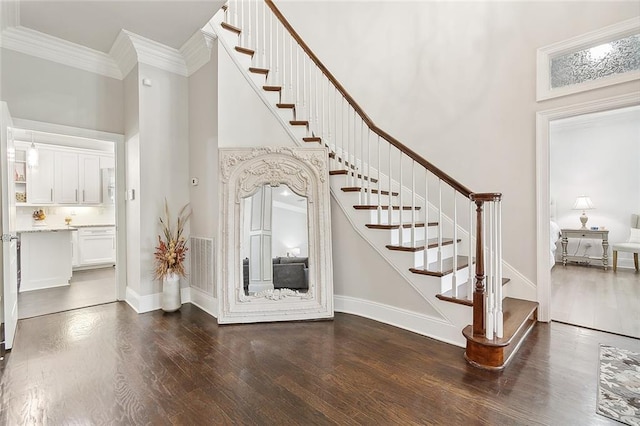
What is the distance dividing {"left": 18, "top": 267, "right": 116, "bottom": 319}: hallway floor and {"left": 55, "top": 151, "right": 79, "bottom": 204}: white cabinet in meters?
1.87

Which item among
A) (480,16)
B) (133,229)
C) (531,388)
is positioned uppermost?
(480,16)

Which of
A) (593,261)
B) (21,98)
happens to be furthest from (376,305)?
(593,261)

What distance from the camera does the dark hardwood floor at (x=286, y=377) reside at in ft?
5.46

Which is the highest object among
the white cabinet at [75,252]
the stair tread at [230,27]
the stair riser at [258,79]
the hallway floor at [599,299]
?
the stair tread at [230,27]

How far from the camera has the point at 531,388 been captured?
1.90m

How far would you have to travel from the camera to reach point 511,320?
2.57 metres

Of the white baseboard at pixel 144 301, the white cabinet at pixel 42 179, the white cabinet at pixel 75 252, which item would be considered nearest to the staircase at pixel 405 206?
the white baseboard at pixel 144 301

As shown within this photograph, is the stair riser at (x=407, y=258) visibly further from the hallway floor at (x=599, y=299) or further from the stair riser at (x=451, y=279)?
the hallway floor at (x=599, y=299)

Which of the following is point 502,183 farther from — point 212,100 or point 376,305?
point 212,100

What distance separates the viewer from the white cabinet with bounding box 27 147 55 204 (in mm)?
5617

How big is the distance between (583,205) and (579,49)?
420 centimetres

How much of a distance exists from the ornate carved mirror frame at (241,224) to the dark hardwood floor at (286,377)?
19 centimetres

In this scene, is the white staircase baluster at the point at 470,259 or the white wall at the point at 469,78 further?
the white wall at the point at 469,78

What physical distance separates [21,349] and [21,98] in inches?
102
